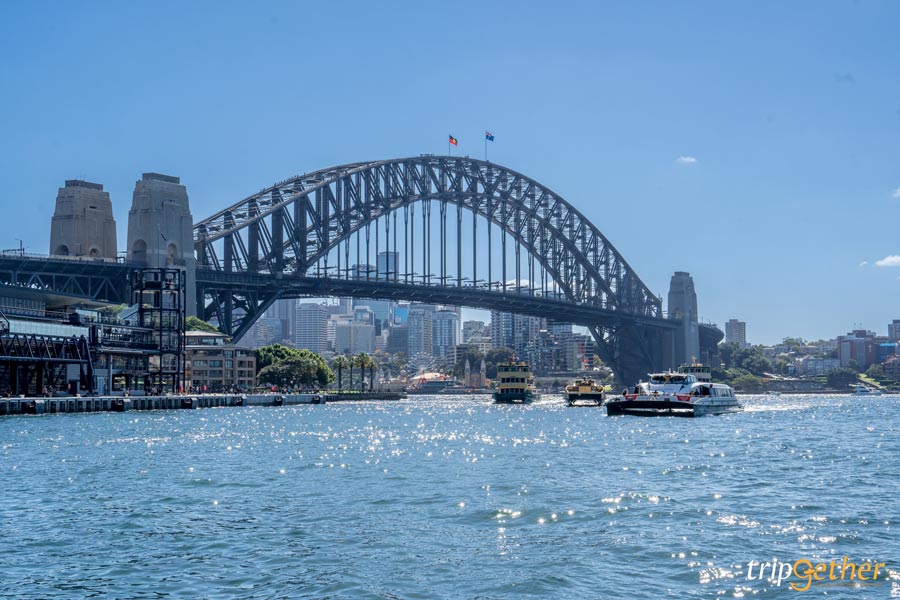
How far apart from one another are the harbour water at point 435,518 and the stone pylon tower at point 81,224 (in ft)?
215

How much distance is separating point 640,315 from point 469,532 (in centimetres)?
15201

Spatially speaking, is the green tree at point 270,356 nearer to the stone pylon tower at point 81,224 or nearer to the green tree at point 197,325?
the green tree at point 197,325

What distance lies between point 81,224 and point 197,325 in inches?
583

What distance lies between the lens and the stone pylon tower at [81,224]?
10731 cm

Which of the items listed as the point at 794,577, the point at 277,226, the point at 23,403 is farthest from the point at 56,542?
the point at 277,226

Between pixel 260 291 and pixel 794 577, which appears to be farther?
pixel 260 291

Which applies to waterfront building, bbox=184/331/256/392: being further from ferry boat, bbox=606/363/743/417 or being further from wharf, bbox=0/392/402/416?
ferry boat, bbox=606/363/743/417

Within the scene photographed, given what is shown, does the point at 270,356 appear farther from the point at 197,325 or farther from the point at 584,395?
the point at 584,395

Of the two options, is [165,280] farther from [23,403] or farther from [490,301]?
[490,301]

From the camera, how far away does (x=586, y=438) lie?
5047cm

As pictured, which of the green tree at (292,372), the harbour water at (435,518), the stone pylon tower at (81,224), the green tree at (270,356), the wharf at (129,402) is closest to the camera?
the harbour water at (435,518)

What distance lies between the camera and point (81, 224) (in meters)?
108

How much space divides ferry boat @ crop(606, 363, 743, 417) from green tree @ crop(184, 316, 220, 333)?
4744 cm

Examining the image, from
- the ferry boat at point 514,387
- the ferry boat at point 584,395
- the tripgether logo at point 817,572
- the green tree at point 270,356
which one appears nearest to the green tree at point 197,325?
the green tree at point 270,356
